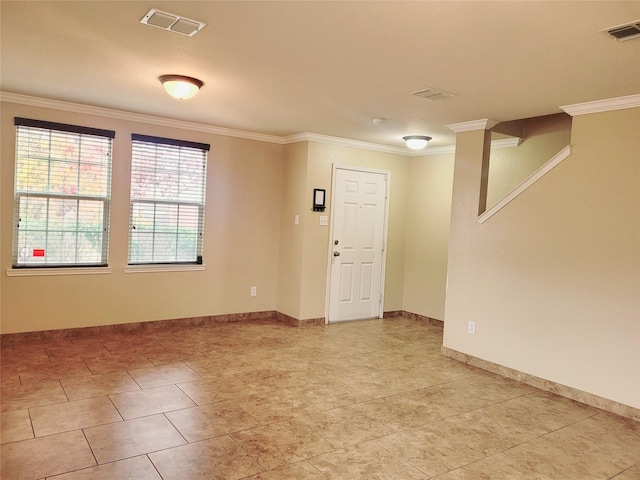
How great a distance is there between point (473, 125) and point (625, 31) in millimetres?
2222

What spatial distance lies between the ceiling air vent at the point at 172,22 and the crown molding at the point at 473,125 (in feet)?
9.53

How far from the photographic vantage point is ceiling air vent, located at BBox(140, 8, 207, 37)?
242cm

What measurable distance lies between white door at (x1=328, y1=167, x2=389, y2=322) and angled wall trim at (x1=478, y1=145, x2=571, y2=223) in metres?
2.00

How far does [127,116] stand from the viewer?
→ 4.98 meters

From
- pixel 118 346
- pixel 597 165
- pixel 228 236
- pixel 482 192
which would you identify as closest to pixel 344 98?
pixel 482 192

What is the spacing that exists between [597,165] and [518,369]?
189 centimetres

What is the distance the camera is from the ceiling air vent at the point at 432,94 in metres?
3.54

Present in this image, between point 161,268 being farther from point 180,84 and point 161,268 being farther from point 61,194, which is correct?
point 180,84

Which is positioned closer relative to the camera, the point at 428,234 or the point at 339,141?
the point at 339,141

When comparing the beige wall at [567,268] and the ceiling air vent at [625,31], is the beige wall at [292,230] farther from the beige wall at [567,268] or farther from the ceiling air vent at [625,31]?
the ceiling air vent at [625,31]

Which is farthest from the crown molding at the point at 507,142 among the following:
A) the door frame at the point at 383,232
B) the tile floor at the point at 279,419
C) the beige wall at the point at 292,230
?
the tile floor at the point at 279,419

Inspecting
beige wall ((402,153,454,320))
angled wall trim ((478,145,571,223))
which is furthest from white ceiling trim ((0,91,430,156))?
angled wall trim ((478,145,571,223))

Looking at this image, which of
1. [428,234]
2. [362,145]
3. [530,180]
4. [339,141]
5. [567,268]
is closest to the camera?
[567,268]

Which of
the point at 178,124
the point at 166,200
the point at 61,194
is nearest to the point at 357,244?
the point at 166,200
